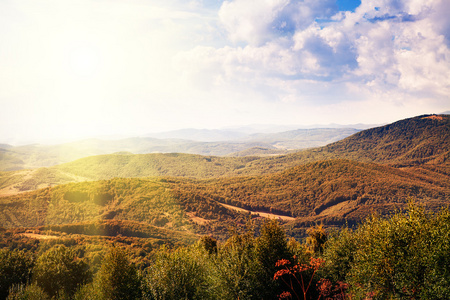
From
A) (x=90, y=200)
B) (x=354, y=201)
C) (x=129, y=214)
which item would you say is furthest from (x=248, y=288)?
(x=354, y=201)

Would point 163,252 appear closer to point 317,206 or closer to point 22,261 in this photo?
point 22,261

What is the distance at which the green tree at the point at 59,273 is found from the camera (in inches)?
1185

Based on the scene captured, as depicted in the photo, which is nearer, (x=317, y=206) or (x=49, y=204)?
(x=49, y=204)

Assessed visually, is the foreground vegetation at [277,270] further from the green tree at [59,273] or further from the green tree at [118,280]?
the green tree at [59,273]

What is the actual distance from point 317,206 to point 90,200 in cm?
16236

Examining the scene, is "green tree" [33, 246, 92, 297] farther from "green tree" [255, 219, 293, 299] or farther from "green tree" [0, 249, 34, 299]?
"green tree" [255, 219, 293, 299]

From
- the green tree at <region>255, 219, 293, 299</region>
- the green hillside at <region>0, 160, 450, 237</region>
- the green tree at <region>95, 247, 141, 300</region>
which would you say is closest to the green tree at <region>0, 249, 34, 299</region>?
the green tree at <region>95, 247, 141, 300</region>

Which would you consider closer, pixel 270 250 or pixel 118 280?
pixel 118 280

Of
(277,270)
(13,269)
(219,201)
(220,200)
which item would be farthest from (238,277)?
(220,200)

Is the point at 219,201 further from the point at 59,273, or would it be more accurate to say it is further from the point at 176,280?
the point at 176,280

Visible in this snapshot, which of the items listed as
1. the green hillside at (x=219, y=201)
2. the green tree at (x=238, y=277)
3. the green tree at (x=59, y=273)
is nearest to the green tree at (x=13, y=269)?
the green tree at (x=59, y=273)

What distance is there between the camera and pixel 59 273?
30.9m

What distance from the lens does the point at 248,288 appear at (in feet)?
67.8

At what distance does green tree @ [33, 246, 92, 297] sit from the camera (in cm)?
3010
